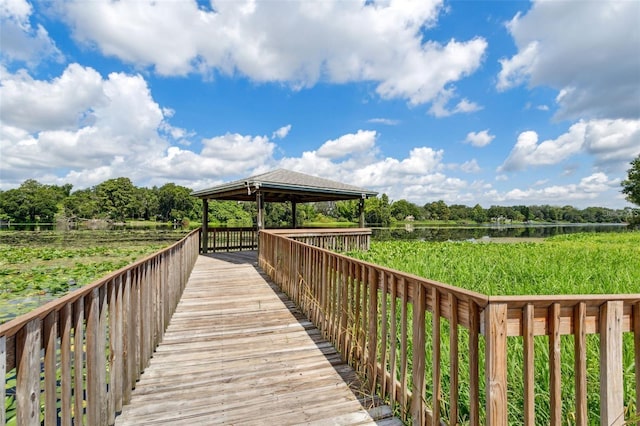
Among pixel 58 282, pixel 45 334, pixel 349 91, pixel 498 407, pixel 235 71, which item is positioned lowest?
pixel 58 282

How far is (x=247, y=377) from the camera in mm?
2760

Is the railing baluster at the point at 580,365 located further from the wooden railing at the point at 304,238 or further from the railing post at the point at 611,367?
the wooden railing at the point at 304,238

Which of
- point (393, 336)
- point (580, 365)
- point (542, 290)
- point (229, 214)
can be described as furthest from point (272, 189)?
point (229, 214)

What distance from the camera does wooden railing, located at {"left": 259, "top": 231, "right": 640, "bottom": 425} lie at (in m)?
1.41

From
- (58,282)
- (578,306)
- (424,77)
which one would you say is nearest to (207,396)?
(578,306)

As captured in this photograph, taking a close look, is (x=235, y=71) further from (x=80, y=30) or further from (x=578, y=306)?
(x=578, y=306)

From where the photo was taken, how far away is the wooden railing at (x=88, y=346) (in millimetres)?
1166

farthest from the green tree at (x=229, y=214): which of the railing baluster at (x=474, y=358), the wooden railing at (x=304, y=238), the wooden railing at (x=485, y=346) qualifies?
the railing baluster at (x=474, y=358)

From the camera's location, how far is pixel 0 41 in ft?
25.5

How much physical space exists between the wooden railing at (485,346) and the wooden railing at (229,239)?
10211 millimetres

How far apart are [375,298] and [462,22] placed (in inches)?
399

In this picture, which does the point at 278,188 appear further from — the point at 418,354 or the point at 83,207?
the point at 83,207

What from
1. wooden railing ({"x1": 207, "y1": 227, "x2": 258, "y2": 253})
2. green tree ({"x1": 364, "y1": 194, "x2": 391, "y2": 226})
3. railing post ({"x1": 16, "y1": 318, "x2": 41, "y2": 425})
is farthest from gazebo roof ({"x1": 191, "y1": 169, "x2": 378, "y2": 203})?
green tree ({"x1": 364, "y1": 194, "x2": 391, "y2": 226})

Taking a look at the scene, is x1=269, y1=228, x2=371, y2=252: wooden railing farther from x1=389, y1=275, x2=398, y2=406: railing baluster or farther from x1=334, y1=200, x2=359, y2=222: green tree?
x1=334, y1=200, x2=359, y2=222: green tree
